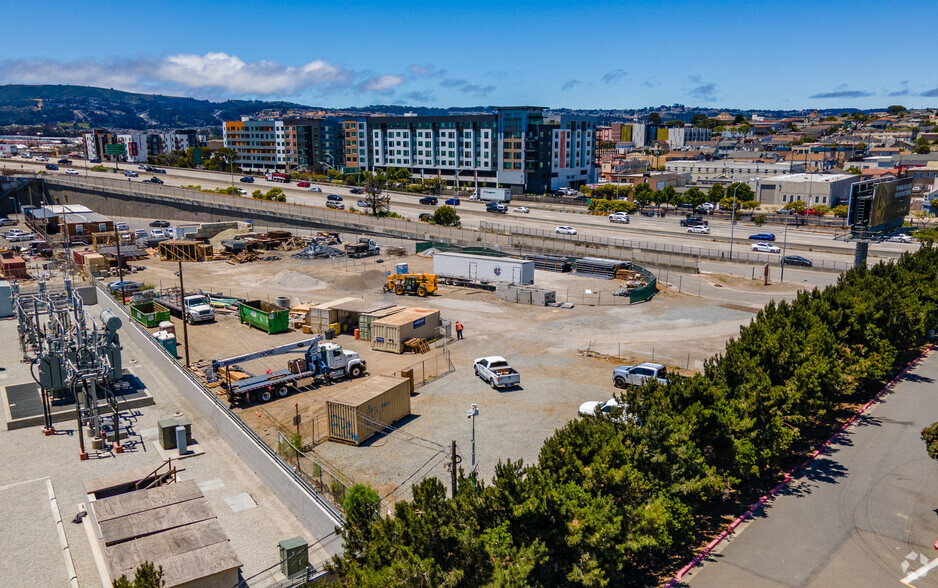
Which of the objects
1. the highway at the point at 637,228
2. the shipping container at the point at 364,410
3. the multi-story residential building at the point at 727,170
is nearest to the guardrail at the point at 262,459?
the shipping container at the point at 364,410

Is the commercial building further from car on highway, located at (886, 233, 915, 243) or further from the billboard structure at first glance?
the billboard structure

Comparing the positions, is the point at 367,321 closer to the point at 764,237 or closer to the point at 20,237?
the point at 764,237

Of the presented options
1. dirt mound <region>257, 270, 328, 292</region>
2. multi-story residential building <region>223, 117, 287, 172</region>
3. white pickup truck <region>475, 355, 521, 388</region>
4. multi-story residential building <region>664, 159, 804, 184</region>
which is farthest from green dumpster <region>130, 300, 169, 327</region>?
multi-story residential building <region>223, 117, 287, 172</region>

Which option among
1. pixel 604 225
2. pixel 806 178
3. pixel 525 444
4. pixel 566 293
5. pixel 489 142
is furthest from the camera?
pixel 489 142

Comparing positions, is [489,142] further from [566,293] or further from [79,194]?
[566,293]

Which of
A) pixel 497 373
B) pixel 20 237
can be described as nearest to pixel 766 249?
pixel 497 373

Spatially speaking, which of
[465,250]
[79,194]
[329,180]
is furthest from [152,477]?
[329,180]
